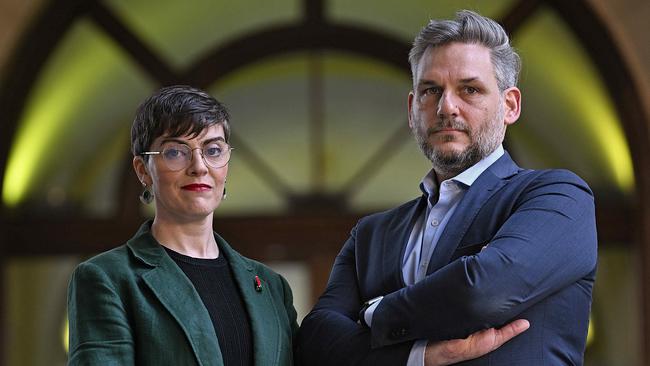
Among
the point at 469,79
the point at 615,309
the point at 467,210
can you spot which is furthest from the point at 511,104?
the point at 615,309

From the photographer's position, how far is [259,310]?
2.82 meters

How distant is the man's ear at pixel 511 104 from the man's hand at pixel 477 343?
1.77 ft

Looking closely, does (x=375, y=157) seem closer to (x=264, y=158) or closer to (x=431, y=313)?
(x=264, y=158)

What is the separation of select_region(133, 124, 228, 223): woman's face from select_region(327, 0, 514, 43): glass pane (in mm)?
3629

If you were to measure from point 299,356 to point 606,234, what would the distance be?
11.3 feet

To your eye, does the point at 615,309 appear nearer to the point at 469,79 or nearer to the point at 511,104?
the point at 511,104

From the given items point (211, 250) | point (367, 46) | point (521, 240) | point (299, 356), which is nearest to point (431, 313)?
point (521, 240)

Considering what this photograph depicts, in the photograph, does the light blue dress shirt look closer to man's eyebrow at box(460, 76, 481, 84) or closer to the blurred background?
man's eyebrow at box(460, 76, 481, 84)

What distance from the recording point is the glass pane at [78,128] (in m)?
6.18

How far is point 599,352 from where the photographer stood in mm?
5953

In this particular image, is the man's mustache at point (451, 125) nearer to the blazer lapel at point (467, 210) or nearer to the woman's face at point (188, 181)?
the blazer lapel at point (467, 210)

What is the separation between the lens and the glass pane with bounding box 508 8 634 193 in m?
6.04

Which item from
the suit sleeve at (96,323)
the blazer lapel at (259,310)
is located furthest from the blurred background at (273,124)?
the suit sleeve at (96,323)

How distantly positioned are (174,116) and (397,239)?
1.99 ft
